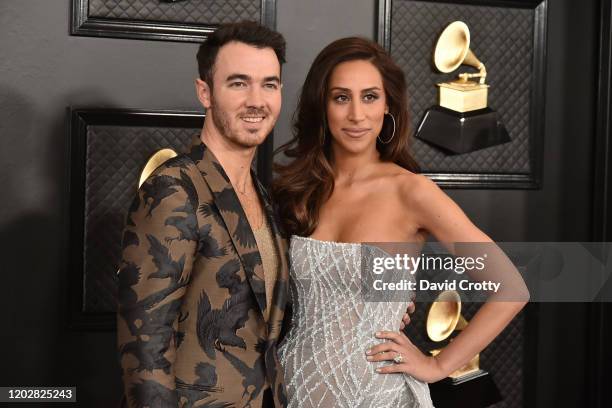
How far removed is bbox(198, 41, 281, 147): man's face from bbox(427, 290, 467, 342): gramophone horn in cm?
150

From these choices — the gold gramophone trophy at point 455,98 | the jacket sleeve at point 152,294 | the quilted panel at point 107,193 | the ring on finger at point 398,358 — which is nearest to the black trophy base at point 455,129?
the gold gramophone trophy at point 455,98

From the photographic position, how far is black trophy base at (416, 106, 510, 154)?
3.17 metres

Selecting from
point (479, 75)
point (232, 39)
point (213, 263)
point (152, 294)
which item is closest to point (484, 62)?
point (479, 75)

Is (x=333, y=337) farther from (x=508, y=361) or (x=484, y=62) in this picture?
(x=484, y=62)

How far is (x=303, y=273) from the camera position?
88.3 inches

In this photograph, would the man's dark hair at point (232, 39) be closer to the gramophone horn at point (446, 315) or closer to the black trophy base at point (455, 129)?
the black trophy base at point (455, 129)

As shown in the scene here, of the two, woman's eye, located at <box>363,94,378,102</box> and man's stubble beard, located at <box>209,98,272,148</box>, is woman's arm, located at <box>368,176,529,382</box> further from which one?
man's stubble beard, located at <box>209,98,272,148</box>

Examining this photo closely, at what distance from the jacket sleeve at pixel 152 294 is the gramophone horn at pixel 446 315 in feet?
5.38

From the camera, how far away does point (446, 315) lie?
10.6 ft

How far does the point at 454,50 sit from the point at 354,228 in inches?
47.3

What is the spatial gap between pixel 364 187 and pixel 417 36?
1.02 meters

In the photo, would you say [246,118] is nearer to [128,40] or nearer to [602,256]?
[128,40]

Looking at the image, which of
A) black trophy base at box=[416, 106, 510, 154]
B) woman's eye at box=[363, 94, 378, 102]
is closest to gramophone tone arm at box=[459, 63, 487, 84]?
black trophy base at box=[416, 106, 510, 154]

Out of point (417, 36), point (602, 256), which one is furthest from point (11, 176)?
point (602, 256)
